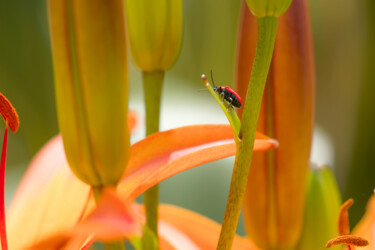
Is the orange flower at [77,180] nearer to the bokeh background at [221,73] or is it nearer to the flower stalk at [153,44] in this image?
the flower stalk at [153,44]

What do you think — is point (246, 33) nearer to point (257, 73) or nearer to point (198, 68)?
point (257, 73)

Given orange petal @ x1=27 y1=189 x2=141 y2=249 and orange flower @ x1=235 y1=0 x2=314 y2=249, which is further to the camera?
orange flower @ x1=235 y1=0 x2=314 y2=249

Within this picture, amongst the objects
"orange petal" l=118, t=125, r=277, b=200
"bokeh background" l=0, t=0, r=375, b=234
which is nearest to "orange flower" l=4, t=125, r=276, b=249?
"orange petal" l=118, t=125, r=277, b=200

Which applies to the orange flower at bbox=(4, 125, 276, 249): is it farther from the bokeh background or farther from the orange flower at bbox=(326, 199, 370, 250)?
the bokeh background

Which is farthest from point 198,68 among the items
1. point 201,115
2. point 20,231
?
point 20,231

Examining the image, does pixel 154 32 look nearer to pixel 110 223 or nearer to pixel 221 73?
pixel 110 223
